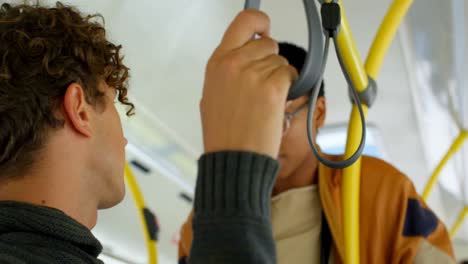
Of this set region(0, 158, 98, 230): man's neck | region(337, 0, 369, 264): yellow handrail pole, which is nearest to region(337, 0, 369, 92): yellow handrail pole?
region(337, 0, 369, 264): yellow handrail pole

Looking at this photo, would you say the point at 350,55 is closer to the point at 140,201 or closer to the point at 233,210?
the point at 233,210

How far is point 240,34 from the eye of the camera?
609mm

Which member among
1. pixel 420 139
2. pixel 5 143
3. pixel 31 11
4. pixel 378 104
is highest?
pixel 31 11

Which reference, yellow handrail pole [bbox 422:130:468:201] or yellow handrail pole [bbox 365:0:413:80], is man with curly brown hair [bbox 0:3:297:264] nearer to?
yellow handrail pole [bbox 365:0:413:80]

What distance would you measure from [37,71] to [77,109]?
0.36 feet

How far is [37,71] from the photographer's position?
1.27m

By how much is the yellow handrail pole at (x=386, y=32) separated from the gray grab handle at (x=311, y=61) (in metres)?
0.95

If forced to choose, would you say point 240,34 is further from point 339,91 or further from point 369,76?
point 339,91

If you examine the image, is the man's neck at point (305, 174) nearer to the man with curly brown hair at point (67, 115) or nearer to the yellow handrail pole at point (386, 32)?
the yellow handrail pole at point (386, 32)

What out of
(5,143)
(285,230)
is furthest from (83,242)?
(285,230)

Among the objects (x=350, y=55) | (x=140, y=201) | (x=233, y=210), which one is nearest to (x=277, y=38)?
(x=140, y=201)

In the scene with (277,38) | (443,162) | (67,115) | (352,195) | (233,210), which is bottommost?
(443,162)

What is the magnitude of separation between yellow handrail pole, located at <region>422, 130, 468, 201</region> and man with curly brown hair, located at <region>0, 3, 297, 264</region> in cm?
194

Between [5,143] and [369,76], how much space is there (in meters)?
0.88
